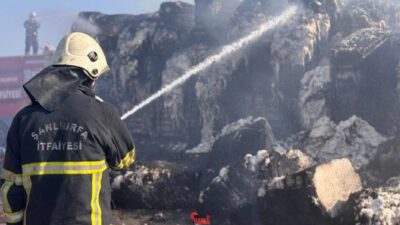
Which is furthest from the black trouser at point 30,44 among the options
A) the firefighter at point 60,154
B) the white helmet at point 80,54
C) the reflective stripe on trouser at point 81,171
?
the reflective stripe on trouser at point 81,171

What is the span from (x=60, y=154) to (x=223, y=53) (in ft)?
29.1

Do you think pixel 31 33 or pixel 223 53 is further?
pixel 31 33

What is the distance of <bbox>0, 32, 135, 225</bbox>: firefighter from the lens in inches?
79.4

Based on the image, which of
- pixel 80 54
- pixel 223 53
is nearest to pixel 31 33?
pixel 223 53

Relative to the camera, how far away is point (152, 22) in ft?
42.3

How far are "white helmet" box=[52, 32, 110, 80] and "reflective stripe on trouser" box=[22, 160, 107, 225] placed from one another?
1.72 feet

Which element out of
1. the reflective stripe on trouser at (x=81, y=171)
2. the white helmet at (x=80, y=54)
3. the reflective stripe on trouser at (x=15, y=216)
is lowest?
the reflective stripe on trouser at (x=15, y=216)

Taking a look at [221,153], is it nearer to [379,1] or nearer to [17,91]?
[379,1]

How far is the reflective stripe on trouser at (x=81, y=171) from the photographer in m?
2.03

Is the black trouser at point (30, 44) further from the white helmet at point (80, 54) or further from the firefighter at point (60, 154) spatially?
the firefighter at point (60, 154)

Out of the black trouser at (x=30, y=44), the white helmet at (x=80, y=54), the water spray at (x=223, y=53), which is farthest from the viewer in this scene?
the black trouser at (x=30, y=44)

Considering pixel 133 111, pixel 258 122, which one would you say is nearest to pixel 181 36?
pixel 133 111

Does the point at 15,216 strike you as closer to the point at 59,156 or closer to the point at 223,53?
the point at 59,156

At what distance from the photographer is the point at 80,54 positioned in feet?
7.46
